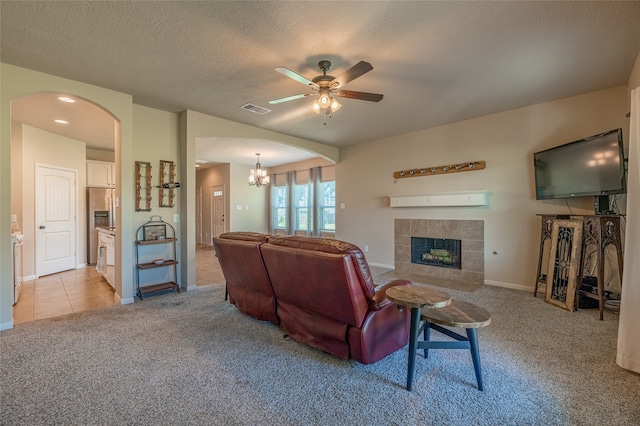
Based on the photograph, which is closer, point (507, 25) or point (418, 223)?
point (507, 25)

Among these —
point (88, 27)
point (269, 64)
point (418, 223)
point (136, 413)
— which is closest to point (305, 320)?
point (136, 413)

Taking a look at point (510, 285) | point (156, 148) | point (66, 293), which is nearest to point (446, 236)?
point (510, 285)

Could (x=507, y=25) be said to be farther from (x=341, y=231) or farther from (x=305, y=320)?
(x=341, y=231)

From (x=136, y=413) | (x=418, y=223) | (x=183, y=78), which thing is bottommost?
(x=136, y=413)

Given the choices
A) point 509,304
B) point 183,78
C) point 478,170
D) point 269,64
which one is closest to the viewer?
point 269,64

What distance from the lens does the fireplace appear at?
16.3 feet

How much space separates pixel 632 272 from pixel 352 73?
2.67 metres

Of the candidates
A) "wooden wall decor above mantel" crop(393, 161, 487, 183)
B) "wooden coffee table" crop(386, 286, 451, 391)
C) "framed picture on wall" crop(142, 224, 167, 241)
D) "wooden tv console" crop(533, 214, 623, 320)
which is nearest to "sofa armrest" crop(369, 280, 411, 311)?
Result: "wooden coffee table" crop(386, 286, 451, 391)

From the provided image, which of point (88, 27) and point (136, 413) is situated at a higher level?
point (88, 27)

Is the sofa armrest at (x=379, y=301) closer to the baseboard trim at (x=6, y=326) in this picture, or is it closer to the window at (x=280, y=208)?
the baseboard trim at (x=6, y=326)

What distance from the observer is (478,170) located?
182 inches

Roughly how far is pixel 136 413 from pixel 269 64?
118 inches

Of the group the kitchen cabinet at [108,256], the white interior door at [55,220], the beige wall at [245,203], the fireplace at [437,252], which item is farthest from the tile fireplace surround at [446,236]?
the white interior door at [55,220]

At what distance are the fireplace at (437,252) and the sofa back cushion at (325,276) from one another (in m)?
3.52
